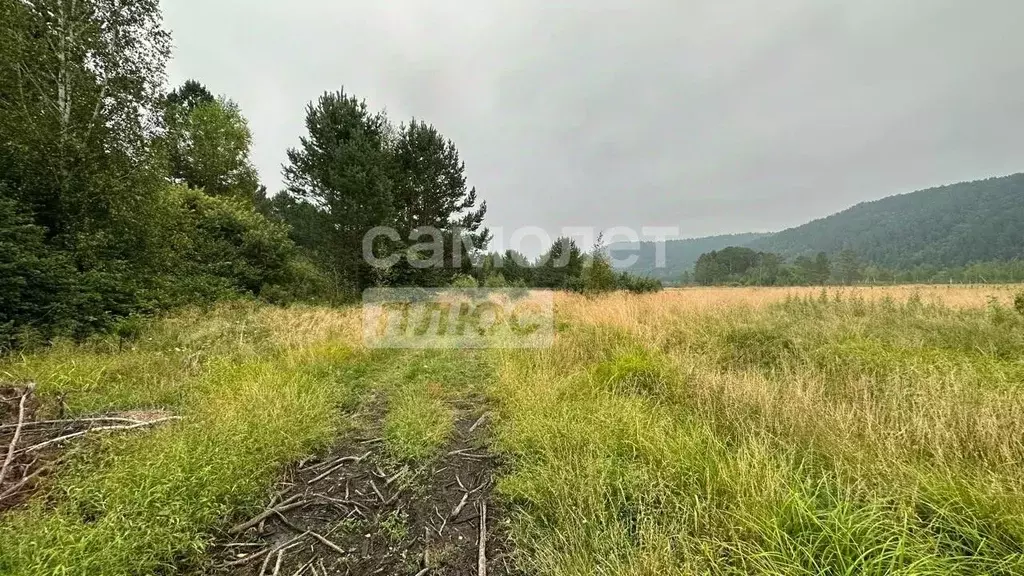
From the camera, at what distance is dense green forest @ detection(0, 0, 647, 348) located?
5289 mm

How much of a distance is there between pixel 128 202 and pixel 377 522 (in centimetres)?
827

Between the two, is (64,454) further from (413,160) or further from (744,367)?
(413,160)

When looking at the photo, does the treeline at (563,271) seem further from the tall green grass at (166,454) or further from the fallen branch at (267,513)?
the fallen branch at (267,513)

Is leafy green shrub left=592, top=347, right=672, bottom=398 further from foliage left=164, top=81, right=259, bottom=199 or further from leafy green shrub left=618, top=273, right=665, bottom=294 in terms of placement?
foliage left=164, top=81, right=259, bottom=199

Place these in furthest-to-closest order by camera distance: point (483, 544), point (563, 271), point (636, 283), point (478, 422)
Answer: point (563, 271) < point (636, 283) < point (478, 422) < point (483, 544)

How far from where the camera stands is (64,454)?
2.46 metres

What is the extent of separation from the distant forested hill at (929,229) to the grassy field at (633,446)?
3707 inches

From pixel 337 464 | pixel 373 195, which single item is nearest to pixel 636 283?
pixel 373 195

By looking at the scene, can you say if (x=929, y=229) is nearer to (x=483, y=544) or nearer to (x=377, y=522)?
(x=483, y=544)

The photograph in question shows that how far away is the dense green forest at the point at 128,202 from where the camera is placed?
17.4ft

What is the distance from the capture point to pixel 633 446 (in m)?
2.57

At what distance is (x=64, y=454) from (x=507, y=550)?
3232 mm

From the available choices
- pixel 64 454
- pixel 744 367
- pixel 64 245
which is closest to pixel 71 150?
pixel 64 245

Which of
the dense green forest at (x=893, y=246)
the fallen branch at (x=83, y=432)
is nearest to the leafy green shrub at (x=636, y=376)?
the fallen branch at (x=83, y=432)
